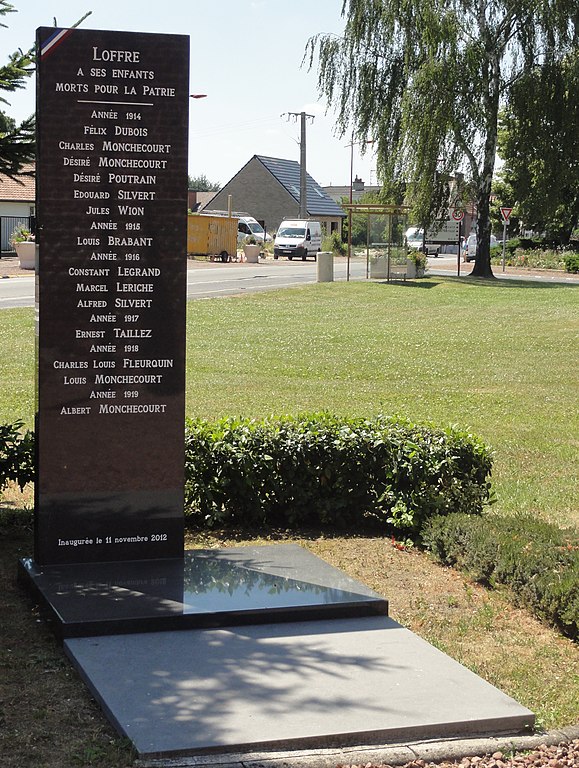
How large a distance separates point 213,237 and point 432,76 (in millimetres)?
15261

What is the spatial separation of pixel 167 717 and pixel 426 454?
3340mm

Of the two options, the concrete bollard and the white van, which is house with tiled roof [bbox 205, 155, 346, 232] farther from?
the concrete bollard

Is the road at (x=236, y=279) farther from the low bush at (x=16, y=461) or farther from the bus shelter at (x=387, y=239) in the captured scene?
the low bush at (x=16, y=461)

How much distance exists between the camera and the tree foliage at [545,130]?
1366 inches

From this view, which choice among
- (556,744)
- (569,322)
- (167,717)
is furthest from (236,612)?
(569,322)

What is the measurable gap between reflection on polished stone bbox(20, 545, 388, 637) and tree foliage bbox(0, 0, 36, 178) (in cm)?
244

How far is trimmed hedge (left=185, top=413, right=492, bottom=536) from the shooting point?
22.4 feet

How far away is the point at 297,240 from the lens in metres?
51.9

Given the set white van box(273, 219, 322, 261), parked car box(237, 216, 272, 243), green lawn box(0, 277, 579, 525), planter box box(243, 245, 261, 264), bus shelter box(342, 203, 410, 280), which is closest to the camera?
green lawn box(0, 277, 579, 525)

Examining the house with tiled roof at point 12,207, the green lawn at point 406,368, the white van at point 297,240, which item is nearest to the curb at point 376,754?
the green lawn at point 406,368

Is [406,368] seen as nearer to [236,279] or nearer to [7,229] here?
[236,279]

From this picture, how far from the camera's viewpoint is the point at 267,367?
15312mm

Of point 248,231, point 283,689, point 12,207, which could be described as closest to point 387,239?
point 12,207

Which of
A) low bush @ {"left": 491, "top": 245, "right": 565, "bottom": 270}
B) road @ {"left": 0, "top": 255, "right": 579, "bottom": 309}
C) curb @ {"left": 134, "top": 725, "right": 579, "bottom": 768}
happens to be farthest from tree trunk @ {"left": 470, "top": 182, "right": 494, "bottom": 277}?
curb @ {"left": 134, "top": 725, "right": 579, "bottom": 768}
